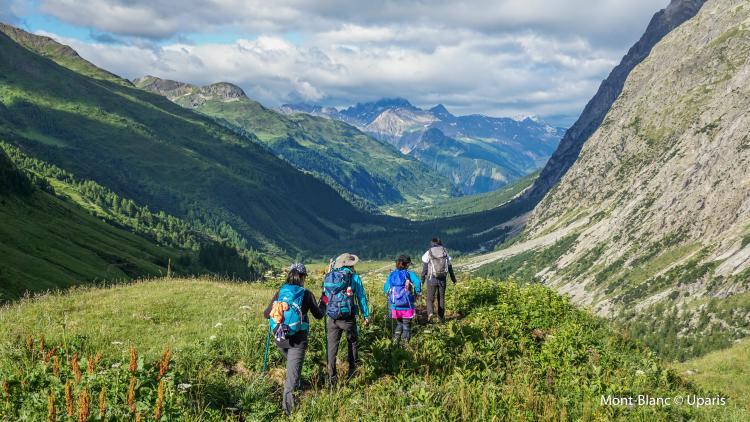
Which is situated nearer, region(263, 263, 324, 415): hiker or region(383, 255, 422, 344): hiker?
region(263, 263, 324, 415): hiker

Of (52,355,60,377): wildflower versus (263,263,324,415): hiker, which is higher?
(263,263,324,415): hiker

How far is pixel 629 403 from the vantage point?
13.0 m

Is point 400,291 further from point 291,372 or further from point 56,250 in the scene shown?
point 56,250

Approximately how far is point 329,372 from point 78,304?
11.8 metres

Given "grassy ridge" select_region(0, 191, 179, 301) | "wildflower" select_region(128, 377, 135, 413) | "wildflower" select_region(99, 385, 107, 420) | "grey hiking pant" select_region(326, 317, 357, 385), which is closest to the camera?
"wildflower" select_region(99, 385, 107, 420)

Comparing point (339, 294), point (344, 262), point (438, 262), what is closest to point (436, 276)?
point (438, 262)

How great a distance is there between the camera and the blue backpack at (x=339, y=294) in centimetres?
1434

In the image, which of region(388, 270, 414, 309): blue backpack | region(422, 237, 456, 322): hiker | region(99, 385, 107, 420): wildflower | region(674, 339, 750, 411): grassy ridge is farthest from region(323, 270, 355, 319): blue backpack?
region(674, 339, 750, 411): grassy ridge

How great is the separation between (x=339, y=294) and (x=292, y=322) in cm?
189

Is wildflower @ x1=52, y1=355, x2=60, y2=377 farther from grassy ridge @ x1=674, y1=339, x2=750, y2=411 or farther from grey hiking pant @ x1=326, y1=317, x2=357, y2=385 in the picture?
grassy ridge @ x1=674, y1=339, x2=750, y2=411

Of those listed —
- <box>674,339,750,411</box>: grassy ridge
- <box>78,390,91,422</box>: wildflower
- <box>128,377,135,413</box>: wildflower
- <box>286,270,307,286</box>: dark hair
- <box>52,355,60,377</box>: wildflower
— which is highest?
<box>286,270,307,286</box>: dark hair

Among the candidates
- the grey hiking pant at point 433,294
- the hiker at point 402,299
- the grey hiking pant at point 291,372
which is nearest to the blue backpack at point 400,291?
the hiker at point 402,299

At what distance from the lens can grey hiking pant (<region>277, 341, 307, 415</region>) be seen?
40.0ft

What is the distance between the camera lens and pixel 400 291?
17.3m
